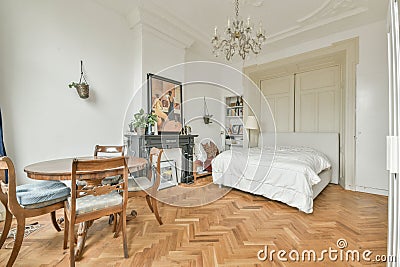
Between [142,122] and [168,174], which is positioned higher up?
[142,122]

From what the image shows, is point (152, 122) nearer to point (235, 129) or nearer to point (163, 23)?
point (163, 23)

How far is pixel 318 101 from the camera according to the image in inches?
159

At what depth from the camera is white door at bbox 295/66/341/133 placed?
3.80 meters

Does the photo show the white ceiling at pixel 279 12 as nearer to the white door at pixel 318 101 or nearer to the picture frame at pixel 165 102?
the white door at pixel 318 101

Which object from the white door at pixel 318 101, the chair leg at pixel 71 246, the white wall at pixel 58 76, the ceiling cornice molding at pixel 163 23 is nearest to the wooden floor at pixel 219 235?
the chair leg at pixel 71 246

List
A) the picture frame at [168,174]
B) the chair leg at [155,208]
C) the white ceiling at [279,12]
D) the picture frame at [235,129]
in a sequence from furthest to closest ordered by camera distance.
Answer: the picture frame at [235,129], the picture frame at [168,174], the white ceiling at [279,12], the chair leg at [155,208]

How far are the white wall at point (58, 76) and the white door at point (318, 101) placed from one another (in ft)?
12.0

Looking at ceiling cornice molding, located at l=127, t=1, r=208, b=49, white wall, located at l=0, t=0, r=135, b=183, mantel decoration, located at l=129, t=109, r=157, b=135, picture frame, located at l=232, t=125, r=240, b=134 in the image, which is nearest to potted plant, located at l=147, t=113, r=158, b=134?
mantel decoration, located at l=129, t=109, r=157, b=135

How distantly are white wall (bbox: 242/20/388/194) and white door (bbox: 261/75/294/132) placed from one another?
1.29 meters

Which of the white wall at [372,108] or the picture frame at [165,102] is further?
the picture frame at [165,102]

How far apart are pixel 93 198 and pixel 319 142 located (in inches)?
157

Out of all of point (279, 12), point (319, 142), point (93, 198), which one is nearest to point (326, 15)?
point (279, 12)

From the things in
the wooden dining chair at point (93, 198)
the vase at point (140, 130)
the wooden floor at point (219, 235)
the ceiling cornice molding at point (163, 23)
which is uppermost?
the ceiling cornice molding at point (163, 23)

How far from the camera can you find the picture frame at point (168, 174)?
10.8ft
